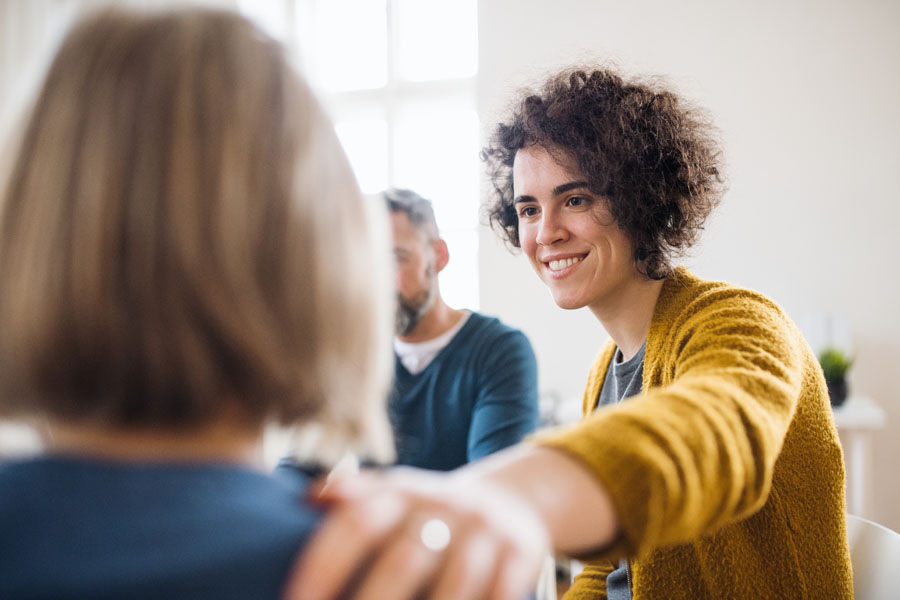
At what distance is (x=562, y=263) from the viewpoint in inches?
53.6

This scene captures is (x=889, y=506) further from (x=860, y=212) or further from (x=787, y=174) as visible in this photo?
(x=787, y=174)

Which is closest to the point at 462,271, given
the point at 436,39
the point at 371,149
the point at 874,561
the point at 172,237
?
the point at 371,149

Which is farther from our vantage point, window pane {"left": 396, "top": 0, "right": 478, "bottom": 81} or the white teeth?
window pane {"left": 396, "top": 0, "right": 478, "bottom": 81}

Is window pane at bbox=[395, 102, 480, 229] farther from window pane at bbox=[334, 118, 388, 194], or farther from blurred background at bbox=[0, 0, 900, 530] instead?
blurred background at bbox=[0, 0, 900, 530]

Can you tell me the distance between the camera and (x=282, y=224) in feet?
1.26

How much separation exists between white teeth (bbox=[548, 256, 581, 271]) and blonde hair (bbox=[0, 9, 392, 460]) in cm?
99

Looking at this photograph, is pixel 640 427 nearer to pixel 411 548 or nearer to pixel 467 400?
pixel 411 548

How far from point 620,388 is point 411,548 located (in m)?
1.03

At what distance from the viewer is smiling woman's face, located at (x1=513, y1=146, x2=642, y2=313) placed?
51.2 inches

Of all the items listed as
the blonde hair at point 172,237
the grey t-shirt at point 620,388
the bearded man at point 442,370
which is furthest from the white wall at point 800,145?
the blonde hair at point 172,237

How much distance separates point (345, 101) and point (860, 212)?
3.22m

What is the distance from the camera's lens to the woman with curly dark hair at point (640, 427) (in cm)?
38

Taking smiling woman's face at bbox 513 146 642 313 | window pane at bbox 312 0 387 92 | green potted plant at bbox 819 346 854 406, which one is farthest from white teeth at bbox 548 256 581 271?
window pane at bbox 312 0 387 92

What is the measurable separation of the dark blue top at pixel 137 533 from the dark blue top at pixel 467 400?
112 cm
